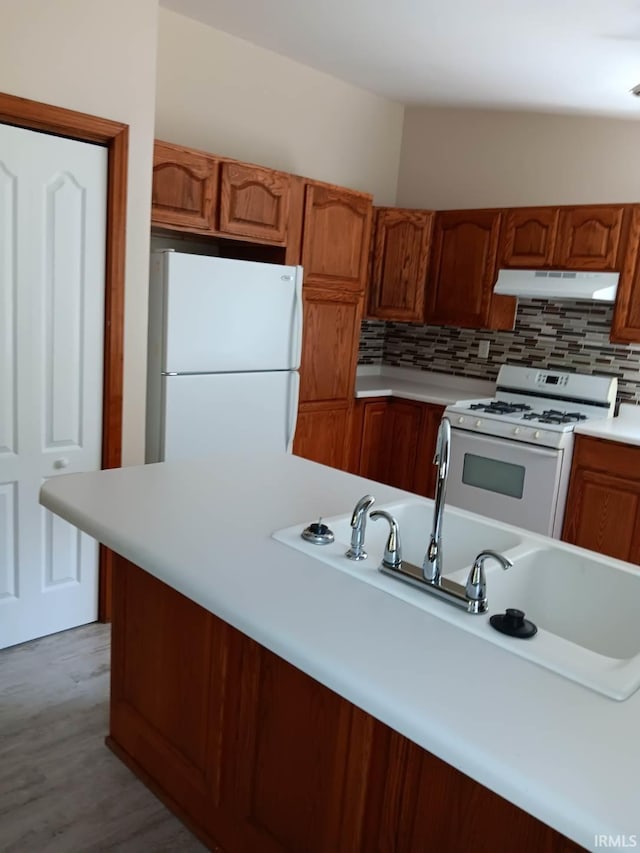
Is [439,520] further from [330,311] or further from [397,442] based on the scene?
[397,442]

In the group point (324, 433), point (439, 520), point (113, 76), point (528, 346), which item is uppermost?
point (113, 76)

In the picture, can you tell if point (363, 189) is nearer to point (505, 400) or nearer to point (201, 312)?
point (505, 400)

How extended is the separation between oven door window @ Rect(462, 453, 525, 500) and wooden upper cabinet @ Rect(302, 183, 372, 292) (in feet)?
3.94

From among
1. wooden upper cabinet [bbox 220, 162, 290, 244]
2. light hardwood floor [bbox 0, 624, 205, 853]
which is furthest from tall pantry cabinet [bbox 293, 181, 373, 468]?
light hardwood floor [bbox 0, 624, 205, 853]

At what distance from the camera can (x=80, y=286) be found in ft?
8.74

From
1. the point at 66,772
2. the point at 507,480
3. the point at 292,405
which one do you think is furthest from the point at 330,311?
the point at 66,772

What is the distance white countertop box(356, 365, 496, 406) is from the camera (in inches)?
165

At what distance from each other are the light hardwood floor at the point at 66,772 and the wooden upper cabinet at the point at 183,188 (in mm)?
1887

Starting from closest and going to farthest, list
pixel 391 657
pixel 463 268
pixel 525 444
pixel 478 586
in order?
pixel 391 657 < pixel 478 586 < pixel 525 444 < pixel 463 268

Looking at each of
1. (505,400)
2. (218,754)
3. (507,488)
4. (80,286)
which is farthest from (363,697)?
(505,400)

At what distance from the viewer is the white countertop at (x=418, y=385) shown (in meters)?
4.20

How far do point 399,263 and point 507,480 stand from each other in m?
1.53

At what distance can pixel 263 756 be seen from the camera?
154 cm

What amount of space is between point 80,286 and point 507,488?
2344 mm
